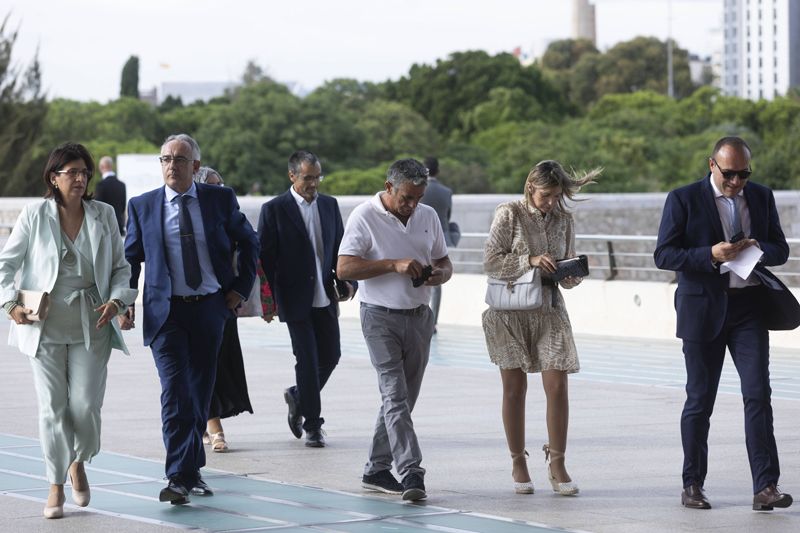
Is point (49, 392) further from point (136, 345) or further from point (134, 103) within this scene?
point (134, 103)

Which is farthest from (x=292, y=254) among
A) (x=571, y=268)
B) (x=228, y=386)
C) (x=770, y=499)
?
(x=770, y=499)

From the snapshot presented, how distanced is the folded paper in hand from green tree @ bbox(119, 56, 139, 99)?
140 m

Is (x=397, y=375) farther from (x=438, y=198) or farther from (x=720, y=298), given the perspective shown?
(x=438, y=198)

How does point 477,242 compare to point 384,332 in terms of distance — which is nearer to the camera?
point 384,332

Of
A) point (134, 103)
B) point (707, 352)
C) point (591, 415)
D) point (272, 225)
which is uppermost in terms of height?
point (134, 103)

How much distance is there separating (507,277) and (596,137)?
67.1 meters

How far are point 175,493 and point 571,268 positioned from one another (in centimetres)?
224

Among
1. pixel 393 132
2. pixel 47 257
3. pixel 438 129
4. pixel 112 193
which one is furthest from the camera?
pixel 438 129

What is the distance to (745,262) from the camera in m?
7.50

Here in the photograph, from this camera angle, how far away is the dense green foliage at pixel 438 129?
66.8 meters

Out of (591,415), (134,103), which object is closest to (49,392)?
(591,415)

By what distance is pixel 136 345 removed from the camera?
54.9 feet

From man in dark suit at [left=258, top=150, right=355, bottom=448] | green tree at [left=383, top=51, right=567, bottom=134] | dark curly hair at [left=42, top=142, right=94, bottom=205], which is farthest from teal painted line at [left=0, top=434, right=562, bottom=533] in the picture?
green tree at [left=383, top=51, right=567, bottom=134]

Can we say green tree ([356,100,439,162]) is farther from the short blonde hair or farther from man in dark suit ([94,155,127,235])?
the short blonde hair
